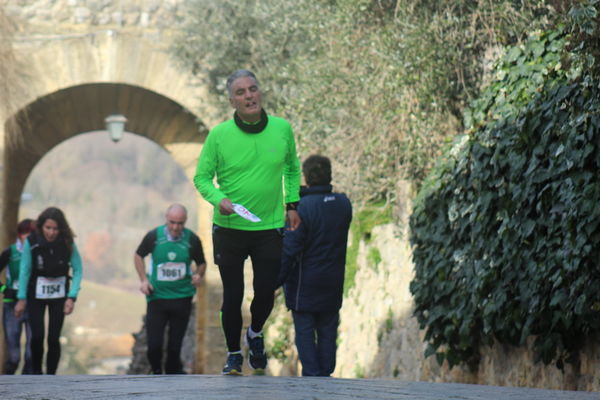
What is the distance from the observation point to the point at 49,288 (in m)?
9.28

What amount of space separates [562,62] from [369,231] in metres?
5.37

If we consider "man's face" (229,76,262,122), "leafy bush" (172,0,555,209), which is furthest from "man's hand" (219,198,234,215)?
"leafy bush" (172,0,555,209)

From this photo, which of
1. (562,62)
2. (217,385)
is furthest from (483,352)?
(217,385)

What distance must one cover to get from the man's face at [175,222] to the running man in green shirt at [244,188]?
3297mm

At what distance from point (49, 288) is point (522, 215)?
4.42 m

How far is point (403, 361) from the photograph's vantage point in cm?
986

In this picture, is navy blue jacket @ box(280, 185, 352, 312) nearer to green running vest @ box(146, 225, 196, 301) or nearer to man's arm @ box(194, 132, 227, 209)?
man's arm @ box(194, 132, 227, 209)

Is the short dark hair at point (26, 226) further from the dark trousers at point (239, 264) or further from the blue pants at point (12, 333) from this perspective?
the dark trousers at point (239, 264)

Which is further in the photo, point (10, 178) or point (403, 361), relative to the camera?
point (10, 178)

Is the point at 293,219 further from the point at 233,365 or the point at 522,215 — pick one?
the point at 522,215

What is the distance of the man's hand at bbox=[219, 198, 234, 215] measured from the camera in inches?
217

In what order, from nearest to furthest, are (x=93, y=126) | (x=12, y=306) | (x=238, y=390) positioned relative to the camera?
(x=238, y=390) < (x=12, y=306) < (x=93, y=126)

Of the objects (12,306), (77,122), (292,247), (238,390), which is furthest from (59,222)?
(77,122)

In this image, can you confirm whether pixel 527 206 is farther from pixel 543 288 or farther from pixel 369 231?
pixel 369 231
